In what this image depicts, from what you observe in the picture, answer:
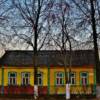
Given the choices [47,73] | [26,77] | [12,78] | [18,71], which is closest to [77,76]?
[47,73]

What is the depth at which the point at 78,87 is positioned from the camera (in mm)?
51094

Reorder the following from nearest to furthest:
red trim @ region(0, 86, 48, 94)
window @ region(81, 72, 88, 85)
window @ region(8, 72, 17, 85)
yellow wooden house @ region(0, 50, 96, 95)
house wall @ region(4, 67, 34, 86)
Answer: red trim @ region(0, 86, 48, 94) → yellow wooden house @ region(0, 50, 96, 95) → house wall @ region(4, 67, 34, 86) → window @ region(8, 72, 17, 85) → window @ region(81, 72, 88, 85)

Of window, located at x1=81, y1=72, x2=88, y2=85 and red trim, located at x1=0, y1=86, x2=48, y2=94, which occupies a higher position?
window, located at x1=81, y1=72, x2=88, y2=85

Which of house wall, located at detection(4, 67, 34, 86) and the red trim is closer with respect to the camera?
the red trim

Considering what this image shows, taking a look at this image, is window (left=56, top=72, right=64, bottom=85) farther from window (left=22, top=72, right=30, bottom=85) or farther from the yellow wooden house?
window (left=22, top=72, right=30, bottom=85)

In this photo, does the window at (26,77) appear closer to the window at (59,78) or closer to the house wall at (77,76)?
the house wall at (77,76)

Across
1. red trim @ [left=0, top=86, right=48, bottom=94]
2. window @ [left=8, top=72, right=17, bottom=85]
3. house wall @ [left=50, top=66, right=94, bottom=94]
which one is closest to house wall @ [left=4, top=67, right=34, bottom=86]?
window @ [left=8, top=72, right=17, bottom=85]

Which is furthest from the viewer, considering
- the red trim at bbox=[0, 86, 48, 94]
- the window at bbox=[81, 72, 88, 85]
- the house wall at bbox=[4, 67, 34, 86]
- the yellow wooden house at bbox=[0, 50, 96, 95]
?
the window at bbox=[81, 72, 88, 85]

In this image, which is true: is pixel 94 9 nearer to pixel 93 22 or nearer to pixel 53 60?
pixel 93 22

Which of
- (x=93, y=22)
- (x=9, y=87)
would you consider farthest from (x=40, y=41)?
(x=9, y=87)

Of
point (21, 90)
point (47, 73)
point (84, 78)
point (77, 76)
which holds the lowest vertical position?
point (21, 90)

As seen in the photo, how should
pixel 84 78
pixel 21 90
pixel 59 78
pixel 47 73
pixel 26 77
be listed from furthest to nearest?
pixel 84 78, pixel 59 78, pixel 26 77, pixel 47 73, pixel 21 90

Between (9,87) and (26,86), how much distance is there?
6.64 ft

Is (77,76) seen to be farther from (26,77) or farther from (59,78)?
(26,77)
